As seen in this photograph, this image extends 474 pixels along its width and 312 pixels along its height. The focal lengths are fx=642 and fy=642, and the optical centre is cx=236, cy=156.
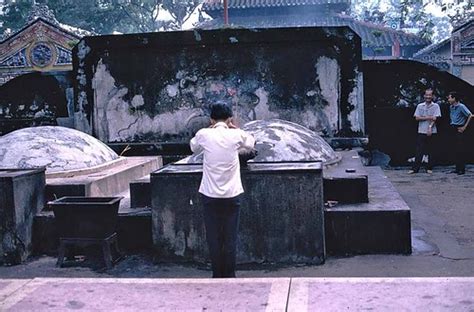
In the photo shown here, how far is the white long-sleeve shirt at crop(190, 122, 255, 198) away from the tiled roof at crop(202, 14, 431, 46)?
19146 mm

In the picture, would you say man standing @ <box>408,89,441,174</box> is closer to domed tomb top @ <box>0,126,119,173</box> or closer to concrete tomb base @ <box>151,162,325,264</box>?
domed tomb top @ <box>0,126,119,173</box>

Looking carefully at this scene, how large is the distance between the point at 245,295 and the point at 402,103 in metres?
9.38

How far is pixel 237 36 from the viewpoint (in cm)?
1084

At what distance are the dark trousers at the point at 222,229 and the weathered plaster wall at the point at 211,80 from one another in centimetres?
568

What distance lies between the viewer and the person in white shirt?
4902 mm

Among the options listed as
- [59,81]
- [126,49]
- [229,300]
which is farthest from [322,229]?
[59,81]

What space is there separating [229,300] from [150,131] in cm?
769

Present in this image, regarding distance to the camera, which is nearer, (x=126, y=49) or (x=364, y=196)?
(x=364, y=196)

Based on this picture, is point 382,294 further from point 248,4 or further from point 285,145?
point 248,4

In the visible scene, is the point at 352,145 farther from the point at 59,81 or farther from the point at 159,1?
the point at 159,1

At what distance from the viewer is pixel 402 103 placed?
12.3 meters

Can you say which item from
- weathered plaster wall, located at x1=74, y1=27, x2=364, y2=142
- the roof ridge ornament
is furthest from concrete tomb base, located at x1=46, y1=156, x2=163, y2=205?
the roof ridge ornament

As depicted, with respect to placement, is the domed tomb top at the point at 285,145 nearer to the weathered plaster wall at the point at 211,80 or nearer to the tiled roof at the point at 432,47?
the weathered plaster wall at the point at 211,80

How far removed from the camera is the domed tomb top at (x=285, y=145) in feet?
22.9
